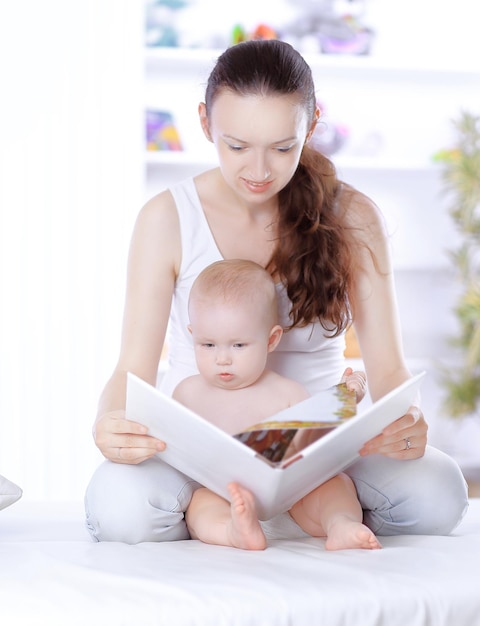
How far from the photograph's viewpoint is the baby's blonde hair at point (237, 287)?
1679 millimetres

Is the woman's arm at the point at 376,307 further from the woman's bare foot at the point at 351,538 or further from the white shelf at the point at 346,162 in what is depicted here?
the white shelf at the point at 346,162

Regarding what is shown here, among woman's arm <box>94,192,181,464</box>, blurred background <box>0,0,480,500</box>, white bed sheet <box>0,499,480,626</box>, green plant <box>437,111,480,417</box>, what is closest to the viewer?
white bed sheet <box>0,499,480,626</box>

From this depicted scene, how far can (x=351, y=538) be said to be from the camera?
1421 millimetres

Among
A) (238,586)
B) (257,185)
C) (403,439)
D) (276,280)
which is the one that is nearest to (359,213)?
(276,280)

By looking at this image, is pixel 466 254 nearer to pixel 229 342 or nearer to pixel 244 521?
pixel 229 342

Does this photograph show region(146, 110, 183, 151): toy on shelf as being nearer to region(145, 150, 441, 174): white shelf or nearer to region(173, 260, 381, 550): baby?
region(145, 150, 441, 174): white shelf

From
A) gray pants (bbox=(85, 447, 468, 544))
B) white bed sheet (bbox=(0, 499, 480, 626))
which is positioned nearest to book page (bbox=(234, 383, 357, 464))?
white bed sheet (bbox=(0, 499, 480, 626))

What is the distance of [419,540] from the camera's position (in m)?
1.51

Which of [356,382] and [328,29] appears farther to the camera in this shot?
[328,29]

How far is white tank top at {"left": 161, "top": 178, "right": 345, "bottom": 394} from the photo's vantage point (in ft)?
6.41

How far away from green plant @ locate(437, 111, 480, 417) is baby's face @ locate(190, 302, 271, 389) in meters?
2.45

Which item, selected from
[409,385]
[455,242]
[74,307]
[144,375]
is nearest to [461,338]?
[455,242]

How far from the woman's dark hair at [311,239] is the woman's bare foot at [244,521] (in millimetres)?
606

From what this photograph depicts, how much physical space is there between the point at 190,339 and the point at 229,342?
34cm
